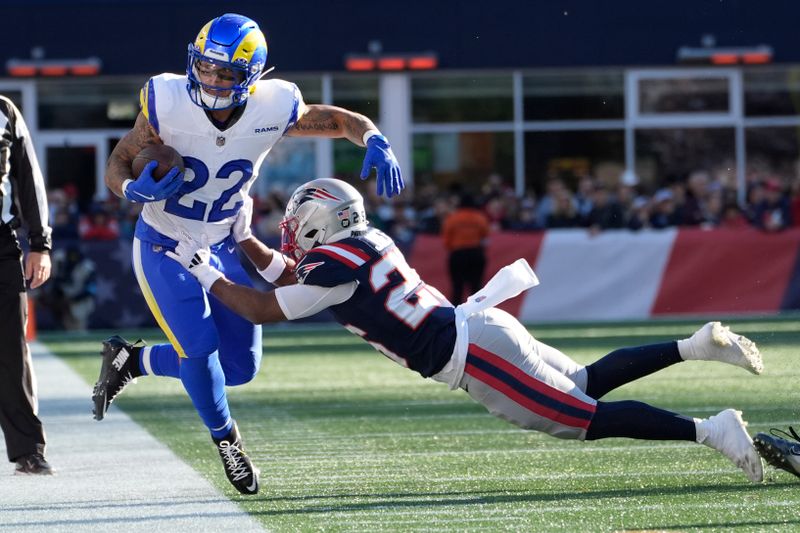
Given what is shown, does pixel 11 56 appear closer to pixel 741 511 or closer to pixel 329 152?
pixel 329 152

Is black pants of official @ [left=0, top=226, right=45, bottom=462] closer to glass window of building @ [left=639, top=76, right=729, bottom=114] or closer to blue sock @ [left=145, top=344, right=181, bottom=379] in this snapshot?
blue sock @ [left=145, top=344, right=181, bottom=379]

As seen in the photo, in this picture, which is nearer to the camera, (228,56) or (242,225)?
(228,56)

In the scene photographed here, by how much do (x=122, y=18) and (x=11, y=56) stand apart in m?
1.48

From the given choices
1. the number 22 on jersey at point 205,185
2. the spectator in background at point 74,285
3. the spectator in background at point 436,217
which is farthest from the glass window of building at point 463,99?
the number 22 on jersey at point 205,185

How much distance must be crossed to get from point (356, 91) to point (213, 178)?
14153 millimetres

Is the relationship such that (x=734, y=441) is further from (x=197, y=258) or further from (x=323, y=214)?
(x=197, y=258)

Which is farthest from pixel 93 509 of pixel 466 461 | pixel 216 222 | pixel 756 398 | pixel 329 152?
pixel 329 152

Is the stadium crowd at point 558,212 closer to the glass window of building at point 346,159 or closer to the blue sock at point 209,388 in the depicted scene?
the glass window of building at point 346,159

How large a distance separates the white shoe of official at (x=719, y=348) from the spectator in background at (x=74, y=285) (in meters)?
10.3

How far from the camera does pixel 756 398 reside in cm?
765

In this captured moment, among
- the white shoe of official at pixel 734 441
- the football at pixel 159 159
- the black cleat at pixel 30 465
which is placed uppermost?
the football at pixel 159 159

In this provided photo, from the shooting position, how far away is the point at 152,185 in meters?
4.85

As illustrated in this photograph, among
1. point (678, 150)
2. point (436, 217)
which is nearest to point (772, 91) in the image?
point (678, 150)

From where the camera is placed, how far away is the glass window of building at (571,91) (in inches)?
759
